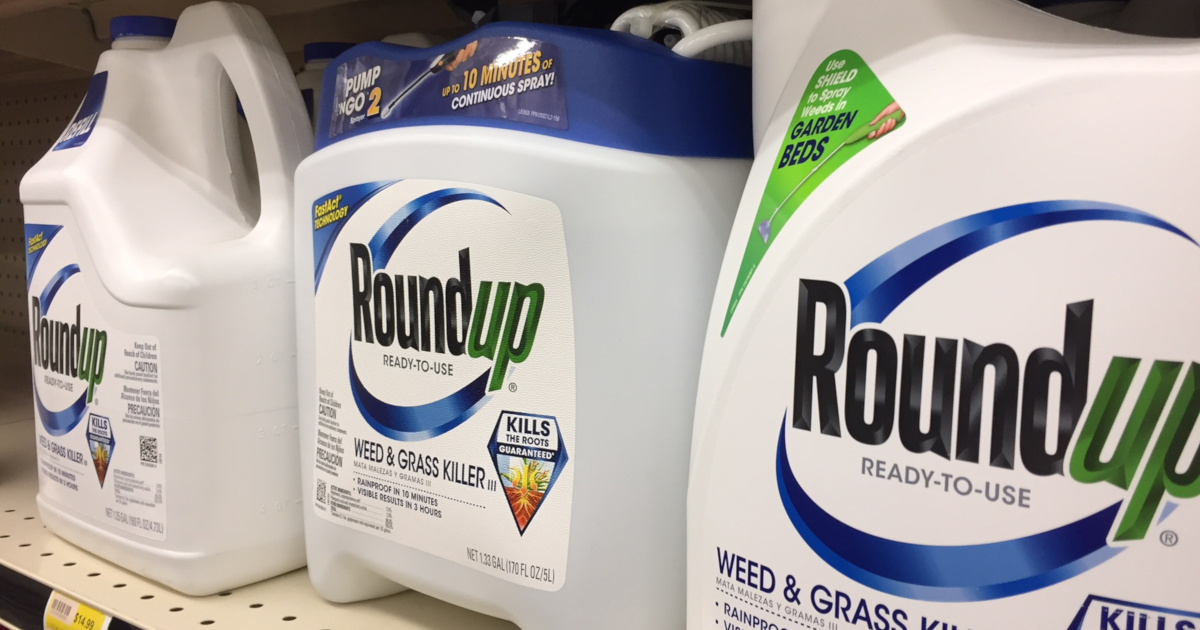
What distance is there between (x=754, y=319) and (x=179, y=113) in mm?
625

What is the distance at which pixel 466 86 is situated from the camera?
22.7 inches

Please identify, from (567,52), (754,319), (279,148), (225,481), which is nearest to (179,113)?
(279,148)

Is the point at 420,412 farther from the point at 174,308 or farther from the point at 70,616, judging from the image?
the point at 70,616

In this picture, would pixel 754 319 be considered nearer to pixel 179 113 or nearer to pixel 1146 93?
pixel 1146 93

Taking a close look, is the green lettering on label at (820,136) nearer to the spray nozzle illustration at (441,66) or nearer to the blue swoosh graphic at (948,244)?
the blue swoosh graphic at (948,244)

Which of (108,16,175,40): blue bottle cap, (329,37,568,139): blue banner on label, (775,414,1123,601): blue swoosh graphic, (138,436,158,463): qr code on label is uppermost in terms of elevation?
(108,16,175,40): blue bottle cap

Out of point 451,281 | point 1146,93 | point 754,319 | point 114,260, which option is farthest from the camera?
point 114,260

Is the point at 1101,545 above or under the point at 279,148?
under

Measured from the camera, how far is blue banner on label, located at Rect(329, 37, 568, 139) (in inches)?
21.5

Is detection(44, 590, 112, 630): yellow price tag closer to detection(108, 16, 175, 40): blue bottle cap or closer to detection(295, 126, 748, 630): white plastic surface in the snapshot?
detection(295, 126, 748, 630): white plastic surface

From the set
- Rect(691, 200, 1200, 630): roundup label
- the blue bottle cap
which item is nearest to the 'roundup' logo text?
Rect(691, 200, 1200, 630): roundup label

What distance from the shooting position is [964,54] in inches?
16.5

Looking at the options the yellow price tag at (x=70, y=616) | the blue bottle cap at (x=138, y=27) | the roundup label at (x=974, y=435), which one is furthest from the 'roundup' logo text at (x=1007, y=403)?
the blue bottle cap at (x=138, y=27)

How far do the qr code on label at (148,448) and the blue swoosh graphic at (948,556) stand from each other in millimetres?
541
